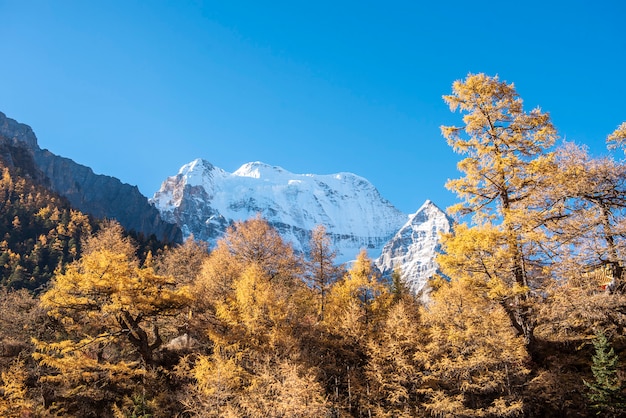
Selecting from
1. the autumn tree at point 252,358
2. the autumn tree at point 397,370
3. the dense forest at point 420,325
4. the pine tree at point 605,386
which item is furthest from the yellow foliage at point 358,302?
the pine tree at point 605,386

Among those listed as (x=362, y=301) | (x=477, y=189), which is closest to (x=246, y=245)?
(x=362, y=301)

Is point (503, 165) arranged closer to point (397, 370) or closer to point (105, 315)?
point (397, 370)

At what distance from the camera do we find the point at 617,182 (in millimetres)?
12352

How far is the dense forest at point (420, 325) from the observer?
41.9ft

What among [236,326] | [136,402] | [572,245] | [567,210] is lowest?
[136,402]

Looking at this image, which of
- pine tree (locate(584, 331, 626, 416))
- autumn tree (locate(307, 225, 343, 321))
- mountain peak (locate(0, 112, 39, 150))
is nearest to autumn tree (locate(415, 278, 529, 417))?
pine tree (locate(584, 331, 626, 416))

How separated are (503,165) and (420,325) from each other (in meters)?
10.1

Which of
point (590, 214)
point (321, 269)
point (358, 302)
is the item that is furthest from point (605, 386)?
point (321, 269)

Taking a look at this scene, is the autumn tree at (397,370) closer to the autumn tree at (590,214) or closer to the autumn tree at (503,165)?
the autumn tree at (503,165)

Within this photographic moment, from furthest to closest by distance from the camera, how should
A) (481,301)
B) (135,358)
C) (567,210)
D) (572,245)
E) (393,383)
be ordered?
(135,358) < (393,383) < (481,301) < (567,210) < (572,245)

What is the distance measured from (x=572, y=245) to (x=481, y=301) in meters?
4.45

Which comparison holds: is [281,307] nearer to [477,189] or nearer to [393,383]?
[393,383]

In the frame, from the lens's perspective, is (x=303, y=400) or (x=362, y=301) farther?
(x=362, y=301)

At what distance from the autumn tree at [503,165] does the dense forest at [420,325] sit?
0.07 m
